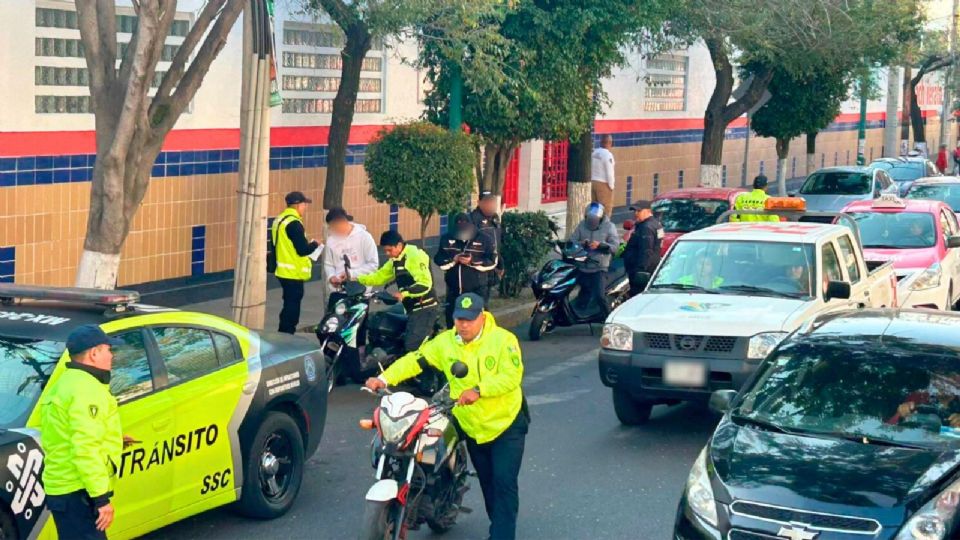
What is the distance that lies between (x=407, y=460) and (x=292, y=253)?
6.91 metres

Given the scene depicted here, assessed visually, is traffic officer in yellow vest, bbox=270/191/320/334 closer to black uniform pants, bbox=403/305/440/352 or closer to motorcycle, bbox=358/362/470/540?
black uniform pants, bbox=403/305/440/352

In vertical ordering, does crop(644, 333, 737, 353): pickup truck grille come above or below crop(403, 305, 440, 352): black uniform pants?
above

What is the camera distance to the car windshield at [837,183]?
25719 mm

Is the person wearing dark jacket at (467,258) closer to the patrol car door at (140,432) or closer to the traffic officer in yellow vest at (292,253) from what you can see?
the traffic officer in yellow vest at (292,253)

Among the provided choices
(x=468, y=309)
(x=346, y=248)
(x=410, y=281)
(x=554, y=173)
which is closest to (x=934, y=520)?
(x=468, y=309)

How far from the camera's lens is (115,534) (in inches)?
289

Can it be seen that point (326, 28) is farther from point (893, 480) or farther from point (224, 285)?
point (893, 480)

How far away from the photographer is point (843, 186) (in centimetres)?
2591

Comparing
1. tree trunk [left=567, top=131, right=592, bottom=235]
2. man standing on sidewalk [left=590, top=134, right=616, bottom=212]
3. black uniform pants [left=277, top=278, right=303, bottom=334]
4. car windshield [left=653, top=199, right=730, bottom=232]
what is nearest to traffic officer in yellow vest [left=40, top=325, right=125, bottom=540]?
black uniform pants [left=277, top=278, right=303, bottom=334]

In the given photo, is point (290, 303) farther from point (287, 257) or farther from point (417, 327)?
point (417, 327)

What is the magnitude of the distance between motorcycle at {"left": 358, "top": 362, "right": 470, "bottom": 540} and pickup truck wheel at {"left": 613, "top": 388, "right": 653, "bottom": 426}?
3.75 m

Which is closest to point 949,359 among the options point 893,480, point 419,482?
point 893,480

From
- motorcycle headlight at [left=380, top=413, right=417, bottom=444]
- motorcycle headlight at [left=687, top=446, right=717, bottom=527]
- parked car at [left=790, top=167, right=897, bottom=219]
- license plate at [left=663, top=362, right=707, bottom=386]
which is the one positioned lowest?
license plate at [left=663, top=362, right=707, bottom=386]

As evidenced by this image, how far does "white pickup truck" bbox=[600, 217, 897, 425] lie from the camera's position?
10.8m
